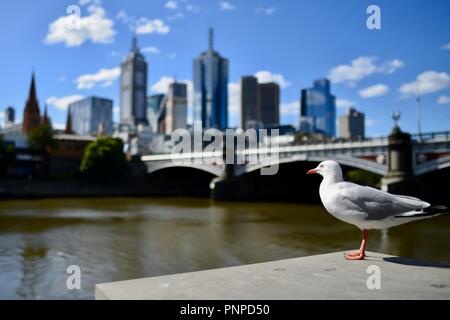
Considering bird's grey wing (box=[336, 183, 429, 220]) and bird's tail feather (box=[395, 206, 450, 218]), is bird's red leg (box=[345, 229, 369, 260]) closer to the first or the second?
bird's grey wing (box=[336, 183, 429, 220])

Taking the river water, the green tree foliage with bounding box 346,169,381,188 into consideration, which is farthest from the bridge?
the green tree foliage with bounding box 346,169,381,188

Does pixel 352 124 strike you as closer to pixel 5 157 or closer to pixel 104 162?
pixel 104 162

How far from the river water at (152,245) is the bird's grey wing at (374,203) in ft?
20.0

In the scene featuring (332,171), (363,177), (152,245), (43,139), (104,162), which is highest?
(43,139)

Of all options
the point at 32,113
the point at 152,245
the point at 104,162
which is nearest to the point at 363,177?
the point at 104,162

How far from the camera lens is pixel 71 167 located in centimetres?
7644

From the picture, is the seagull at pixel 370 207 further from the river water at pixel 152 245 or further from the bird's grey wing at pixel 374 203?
the river water at pixel 152 245

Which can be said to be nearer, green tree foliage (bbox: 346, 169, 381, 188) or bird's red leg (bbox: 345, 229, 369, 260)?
A: bird's red leg (bbox: 345, 229, 369, 260)

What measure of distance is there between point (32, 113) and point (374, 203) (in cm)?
11553

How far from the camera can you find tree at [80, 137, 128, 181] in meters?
61.9

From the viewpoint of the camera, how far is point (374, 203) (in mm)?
5242

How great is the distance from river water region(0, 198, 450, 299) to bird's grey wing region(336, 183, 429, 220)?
608cm
